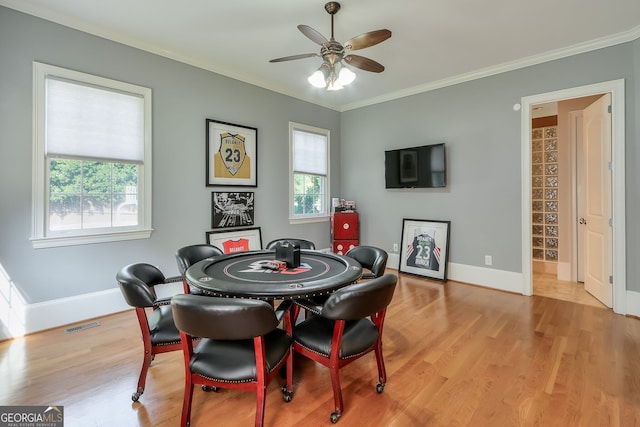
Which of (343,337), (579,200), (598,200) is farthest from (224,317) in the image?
(579,200)

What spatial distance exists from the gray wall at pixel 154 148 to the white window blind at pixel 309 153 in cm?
25

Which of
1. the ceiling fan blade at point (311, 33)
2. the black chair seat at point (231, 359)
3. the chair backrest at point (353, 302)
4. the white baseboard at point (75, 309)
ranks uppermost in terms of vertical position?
the ceiling fan blade at point (311, 33)

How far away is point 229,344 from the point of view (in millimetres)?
1718

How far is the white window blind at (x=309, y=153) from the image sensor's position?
17.1 feet

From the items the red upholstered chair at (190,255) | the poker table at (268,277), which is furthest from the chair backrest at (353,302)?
the red upholstered chair at (190,255)

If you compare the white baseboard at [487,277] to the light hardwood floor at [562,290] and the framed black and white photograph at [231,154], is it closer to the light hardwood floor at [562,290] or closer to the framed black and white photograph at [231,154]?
the light hardwood floor at [562,290]

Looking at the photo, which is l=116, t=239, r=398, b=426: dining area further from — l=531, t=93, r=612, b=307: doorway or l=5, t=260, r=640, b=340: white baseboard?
l=531, t=93, r=612, b=307: doorway

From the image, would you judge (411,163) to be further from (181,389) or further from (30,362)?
(30,362)

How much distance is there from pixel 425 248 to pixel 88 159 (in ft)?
14.8

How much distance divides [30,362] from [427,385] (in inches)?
118

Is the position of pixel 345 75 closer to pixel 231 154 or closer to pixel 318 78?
pixel 318 78

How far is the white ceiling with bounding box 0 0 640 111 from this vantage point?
9.11ft

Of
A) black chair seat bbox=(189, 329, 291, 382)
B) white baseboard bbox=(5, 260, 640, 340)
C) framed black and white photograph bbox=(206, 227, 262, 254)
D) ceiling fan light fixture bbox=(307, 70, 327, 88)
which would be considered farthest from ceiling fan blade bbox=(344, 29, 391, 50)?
white baseboard bbox=(5, 260, 640, 340)

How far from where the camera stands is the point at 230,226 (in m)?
4.29
